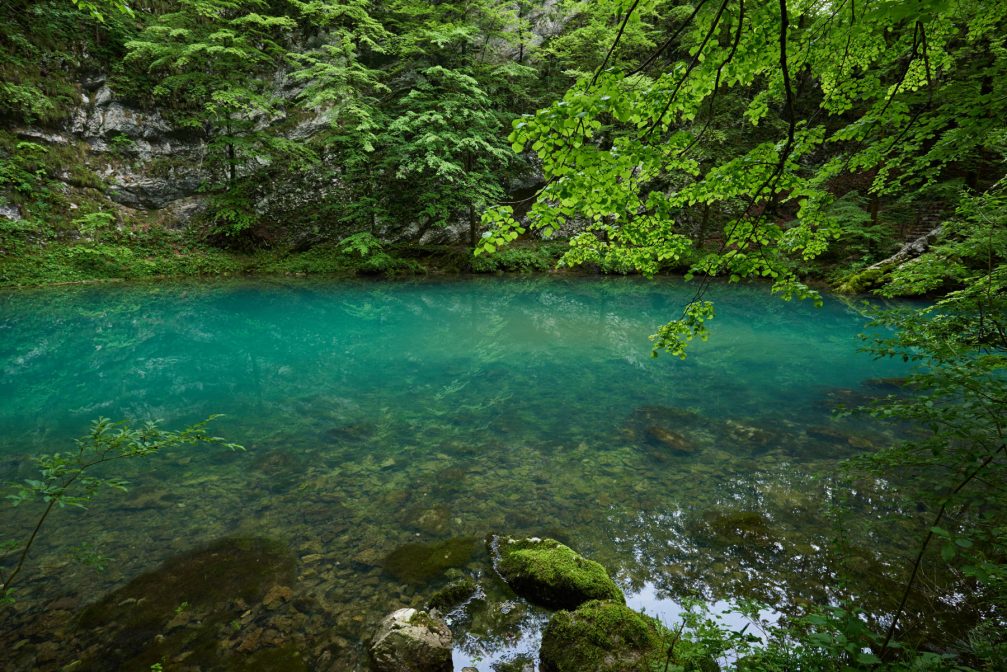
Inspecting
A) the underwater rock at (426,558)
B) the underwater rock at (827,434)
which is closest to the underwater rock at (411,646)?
the underwater rock at (426,558)

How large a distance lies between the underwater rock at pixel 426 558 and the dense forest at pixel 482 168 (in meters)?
1.56

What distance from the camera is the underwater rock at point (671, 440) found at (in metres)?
6.91

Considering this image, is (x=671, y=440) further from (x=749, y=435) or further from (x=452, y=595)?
(x=452, y=595)

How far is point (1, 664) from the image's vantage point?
3.25m

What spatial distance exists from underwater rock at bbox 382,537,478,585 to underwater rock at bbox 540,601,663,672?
1.37 m

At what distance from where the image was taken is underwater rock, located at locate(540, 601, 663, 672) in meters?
3.17

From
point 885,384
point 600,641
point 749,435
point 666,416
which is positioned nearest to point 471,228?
point 666,416

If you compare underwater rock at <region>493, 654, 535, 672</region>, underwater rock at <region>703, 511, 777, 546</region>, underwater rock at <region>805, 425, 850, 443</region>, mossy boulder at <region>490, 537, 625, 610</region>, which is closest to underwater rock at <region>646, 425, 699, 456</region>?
underwater rock at <region>703, 511, 777, 546</region>

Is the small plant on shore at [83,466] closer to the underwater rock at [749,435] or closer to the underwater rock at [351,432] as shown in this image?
the underwater rock at [351,432]

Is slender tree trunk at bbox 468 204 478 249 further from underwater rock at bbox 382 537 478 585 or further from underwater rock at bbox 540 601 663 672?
underwater rock at bbox 540 601 663 672

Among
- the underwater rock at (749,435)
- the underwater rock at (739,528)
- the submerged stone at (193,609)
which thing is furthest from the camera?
the underwater rock at (749,435)

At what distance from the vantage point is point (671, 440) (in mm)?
7215

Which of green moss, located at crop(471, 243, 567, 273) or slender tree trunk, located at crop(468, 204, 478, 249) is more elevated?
slender tree trunk, located at crop(468, 204, 478, 249)

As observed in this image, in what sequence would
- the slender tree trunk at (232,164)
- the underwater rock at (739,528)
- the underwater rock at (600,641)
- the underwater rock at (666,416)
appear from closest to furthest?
the underwater rock at (600,641), the underwater rock at (739,528), the underwater rock at (666,416), the slender tree trunk at (232,164)
